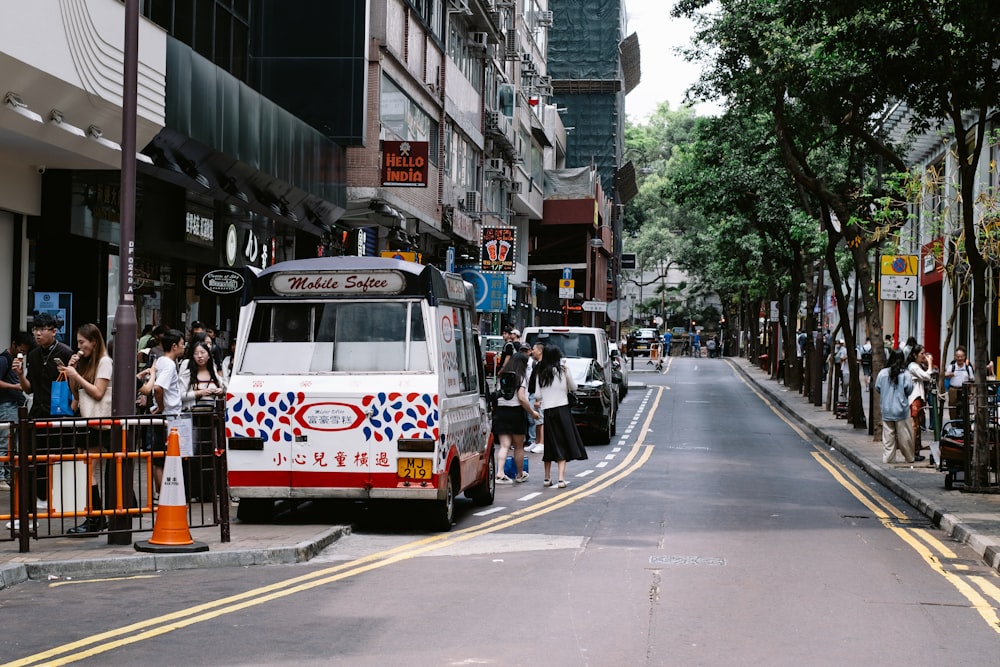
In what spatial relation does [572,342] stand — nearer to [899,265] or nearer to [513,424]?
[899,265]

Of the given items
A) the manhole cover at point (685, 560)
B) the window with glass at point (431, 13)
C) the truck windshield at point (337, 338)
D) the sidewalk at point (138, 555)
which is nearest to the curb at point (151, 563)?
the sidewalk at point (138, 555)

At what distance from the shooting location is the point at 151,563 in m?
10.9

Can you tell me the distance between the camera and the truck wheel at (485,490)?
52.9 ft

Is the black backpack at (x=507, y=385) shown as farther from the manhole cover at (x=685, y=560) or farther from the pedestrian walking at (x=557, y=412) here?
the manhole cover at (x=685, y=560)

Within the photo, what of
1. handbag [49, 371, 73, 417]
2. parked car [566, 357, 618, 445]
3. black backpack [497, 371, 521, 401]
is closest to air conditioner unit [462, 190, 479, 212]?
parked car [566, 357, 618, 445]

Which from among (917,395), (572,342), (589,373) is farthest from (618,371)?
(917,395)

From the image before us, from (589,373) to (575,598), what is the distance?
17577 millimetres

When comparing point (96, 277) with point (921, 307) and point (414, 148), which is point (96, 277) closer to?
point (414, 148)

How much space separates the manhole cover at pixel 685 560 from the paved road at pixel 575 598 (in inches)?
1.1

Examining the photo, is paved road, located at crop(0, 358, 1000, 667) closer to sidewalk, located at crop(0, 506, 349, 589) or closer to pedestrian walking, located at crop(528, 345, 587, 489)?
sidewalk, located at crop(0, 506, 349, 589)

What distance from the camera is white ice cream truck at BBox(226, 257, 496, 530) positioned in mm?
13039

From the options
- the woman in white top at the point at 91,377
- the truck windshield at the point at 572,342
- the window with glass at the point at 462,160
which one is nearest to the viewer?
the woman in white top at the point at 91,377

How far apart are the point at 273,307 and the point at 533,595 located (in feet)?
17.0

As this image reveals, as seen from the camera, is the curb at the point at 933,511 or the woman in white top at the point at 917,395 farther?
the woman in white top at the point at 917,395
